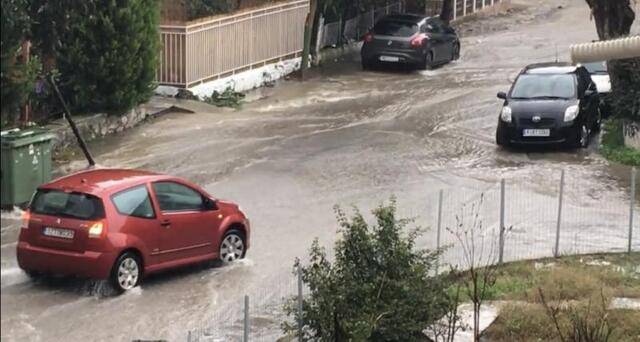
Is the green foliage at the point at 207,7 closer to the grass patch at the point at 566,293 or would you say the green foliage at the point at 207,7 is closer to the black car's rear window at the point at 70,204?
the grass patch at the point at 566,293

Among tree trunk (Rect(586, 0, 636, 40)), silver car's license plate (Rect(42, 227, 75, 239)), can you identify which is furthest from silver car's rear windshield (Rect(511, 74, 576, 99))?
silver car's license plate (Rect(42, 227, 75, 239))

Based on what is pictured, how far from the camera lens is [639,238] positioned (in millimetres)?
15734

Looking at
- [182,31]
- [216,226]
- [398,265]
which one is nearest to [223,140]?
[182,31]

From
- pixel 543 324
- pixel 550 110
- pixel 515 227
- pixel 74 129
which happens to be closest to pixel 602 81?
pixel 550 110

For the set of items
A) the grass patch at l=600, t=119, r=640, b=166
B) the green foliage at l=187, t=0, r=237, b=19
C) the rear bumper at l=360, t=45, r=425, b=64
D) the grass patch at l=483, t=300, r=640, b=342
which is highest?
the green foliage at l=187, t=0, r=237, b=19

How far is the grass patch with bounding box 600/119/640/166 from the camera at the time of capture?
20906 mm

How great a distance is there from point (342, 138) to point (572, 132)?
15.0 feet

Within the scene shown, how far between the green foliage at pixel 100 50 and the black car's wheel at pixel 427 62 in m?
11.1

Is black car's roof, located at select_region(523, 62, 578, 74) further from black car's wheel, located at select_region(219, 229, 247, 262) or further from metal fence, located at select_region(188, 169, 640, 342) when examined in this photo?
black car's wheel, located at select_region(219, 229, 247, 262)

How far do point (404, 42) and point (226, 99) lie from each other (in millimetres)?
6929

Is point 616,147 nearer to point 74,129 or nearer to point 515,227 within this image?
point 515,227

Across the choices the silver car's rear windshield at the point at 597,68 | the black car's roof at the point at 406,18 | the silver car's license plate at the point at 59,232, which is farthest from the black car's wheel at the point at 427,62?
the silver car's license plate at the point at 59,232

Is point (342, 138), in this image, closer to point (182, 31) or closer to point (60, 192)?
point (182, 31)

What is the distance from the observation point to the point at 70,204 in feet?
41.8
